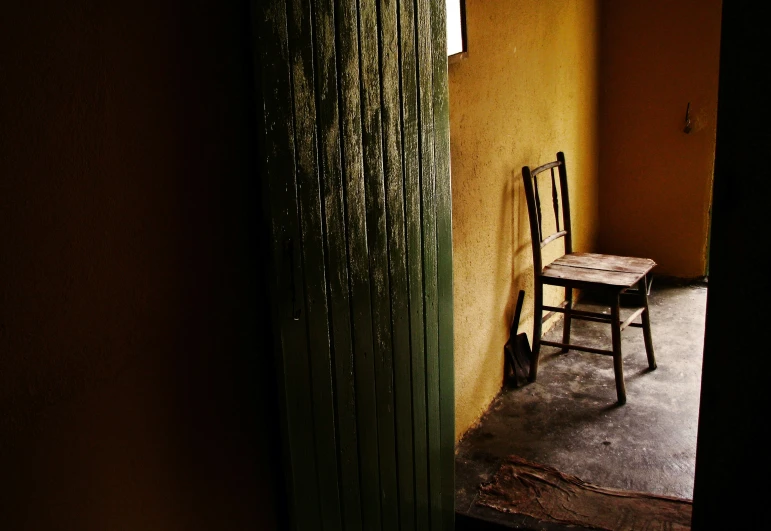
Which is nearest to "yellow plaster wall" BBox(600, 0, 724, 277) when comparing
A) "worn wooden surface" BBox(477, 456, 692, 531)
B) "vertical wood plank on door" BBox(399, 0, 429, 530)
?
"worn wooden surface" BBox(477, 456, 692, 531)

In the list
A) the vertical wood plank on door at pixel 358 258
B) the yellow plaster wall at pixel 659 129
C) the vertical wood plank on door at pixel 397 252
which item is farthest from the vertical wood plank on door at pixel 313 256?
the yellow plaster wall at pixel 659 129

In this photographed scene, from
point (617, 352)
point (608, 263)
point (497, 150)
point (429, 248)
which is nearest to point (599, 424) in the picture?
point (617, 352)

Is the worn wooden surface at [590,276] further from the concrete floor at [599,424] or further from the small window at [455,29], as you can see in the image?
the small window at [455,29]

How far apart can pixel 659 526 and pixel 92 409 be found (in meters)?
2.02

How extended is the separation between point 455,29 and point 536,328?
1.65 meters

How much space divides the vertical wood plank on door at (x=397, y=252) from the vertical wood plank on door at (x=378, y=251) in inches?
1.0

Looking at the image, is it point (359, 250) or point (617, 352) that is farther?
point (617, 352)

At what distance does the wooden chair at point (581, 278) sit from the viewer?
3270 millimetres

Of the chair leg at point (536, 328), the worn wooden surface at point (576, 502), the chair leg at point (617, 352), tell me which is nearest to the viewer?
the worn wooden surface at point (576, 502)

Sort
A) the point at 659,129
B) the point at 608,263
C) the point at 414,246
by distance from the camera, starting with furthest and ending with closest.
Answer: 1. the point at 659,129
2. the point at 608,263
3. the point at 414,246

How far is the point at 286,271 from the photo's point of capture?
1.50 metres

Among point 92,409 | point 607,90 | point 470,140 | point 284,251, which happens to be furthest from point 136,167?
point 607,90

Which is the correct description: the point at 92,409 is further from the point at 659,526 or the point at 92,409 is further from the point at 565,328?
the point at 565,328

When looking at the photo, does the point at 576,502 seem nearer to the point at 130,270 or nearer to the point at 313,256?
the point at 313,256
